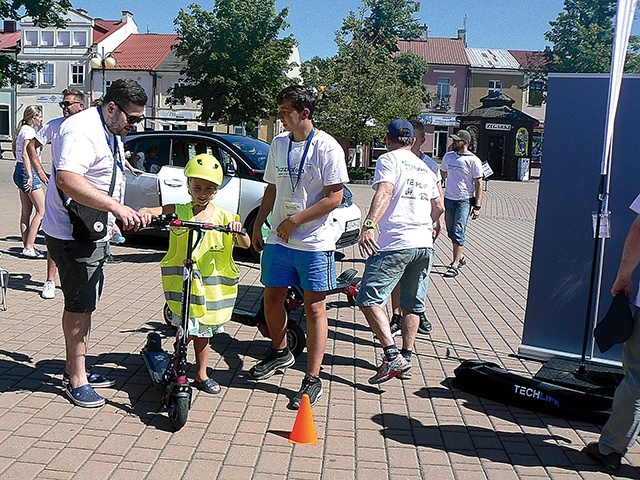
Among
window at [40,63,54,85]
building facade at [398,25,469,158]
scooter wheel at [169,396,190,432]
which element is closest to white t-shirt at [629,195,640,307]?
scooter wheel at [169,396,190,432]

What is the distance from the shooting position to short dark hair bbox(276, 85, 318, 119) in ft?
14.4

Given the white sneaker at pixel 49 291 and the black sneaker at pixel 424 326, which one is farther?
the white sneaker at pixel 49 291

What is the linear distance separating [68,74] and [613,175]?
60.3m

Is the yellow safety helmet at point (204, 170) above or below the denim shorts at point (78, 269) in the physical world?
above

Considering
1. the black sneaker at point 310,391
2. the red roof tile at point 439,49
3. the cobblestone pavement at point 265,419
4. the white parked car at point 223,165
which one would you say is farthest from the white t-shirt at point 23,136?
the red roof tile at point 439,49

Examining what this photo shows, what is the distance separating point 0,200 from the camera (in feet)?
54.5

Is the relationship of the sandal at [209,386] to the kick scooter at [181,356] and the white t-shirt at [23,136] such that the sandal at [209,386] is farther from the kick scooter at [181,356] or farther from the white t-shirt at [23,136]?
the white t-shirt at [23,136]

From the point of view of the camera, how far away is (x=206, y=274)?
14.4 ft

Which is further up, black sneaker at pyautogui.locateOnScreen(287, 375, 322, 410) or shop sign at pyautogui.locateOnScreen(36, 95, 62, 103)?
shop sign at pyautogui.locateOnScreen(36, 95, 62, 103)

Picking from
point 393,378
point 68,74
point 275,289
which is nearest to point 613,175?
point 393,378

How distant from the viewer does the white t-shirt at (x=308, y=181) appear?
4.43 meters

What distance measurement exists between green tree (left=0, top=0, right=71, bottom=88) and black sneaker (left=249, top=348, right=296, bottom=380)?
33.2 m

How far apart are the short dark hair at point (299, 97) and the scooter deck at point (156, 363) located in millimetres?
1889

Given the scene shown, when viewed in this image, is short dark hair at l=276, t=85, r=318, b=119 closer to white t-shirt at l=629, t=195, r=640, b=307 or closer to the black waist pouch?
the black waist pouch
